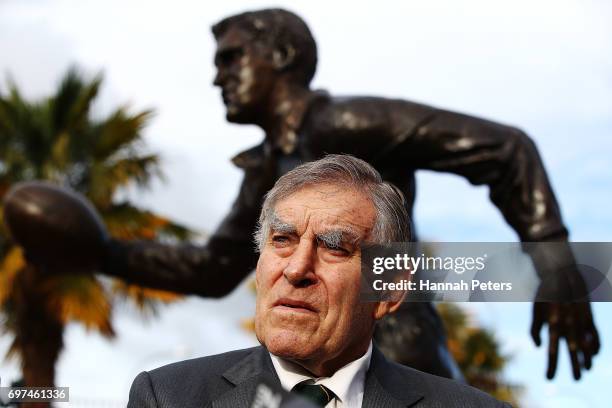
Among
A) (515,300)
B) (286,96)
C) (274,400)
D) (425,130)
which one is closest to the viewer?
(274,400)

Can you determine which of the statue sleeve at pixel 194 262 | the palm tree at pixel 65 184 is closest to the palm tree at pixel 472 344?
the palm tree at pixel 65 184

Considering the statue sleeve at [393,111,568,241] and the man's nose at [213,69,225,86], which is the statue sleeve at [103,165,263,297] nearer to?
the man's nose at [213,69,225,86]

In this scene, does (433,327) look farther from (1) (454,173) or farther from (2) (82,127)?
(2) (82,127)

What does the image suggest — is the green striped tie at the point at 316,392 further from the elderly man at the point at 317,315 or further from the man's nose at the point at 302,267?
the man's nose at the point at 302,267

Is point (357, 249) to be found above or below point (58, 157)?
above

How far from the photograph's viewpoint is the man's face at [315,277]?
1.88m

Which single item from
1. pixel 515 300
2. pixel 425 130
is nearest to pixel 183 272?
pixel 425 130

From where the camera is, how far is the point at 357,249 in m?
1.98

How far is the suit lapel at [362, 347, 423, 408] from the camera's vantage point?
6.42ft

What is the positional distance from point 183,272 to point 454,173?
1.45 metres

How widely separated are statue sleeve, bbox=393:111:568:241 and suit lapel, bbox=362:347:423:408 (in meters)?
1.37

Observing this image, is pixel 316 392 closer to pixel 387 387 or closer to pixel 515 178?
pixel 387 387

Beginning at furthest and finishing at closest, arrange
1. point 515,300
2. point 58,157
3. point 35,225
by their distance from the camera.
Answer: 1. point 58,157
2. point 35,225
3. point 515,300

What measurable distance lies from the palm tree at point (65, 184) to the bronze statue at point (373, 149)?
7.48 m
